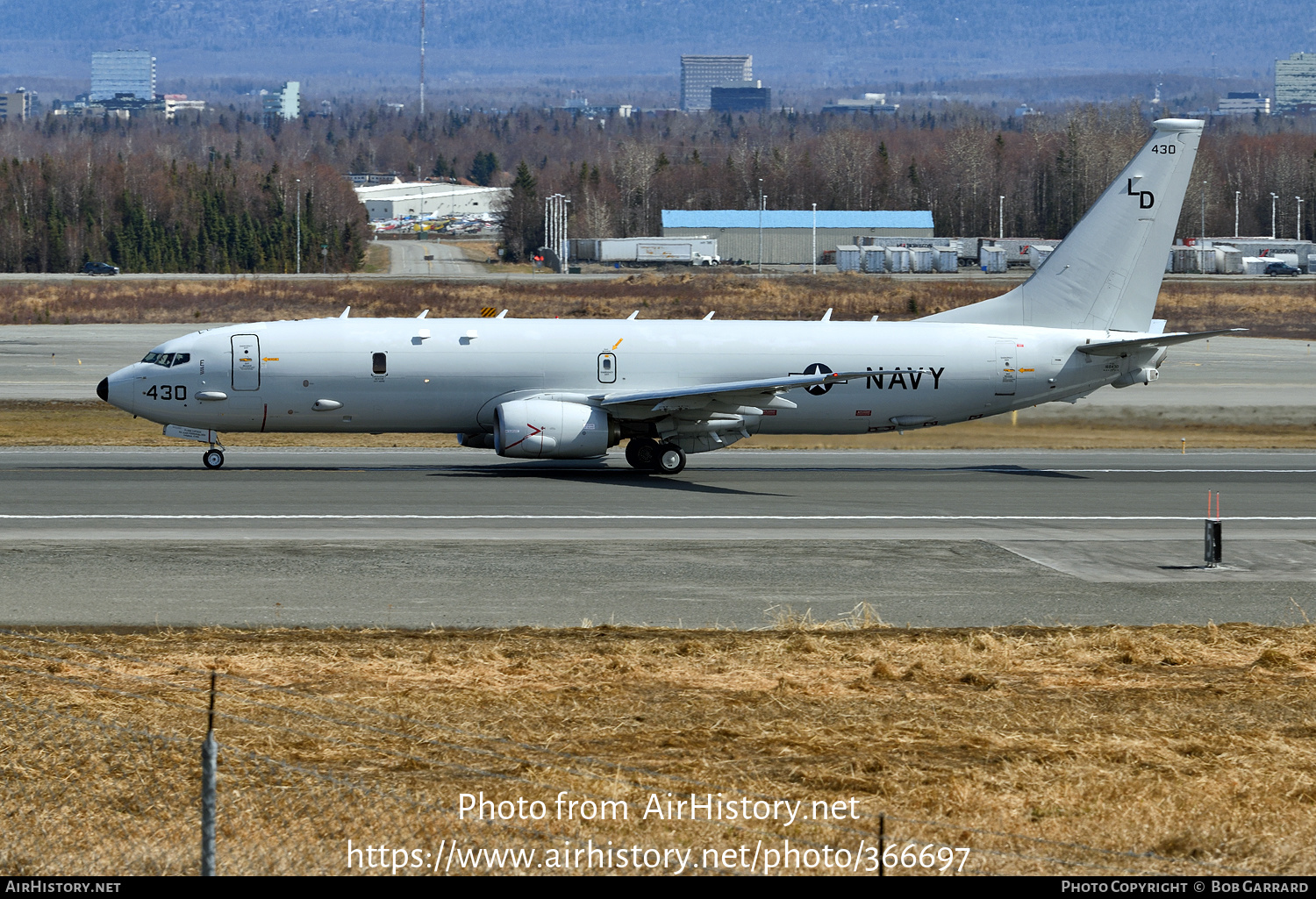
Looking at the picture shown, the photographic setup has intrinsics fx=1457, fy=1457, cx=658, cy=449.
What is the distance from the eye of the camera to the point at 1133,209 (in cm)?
4272

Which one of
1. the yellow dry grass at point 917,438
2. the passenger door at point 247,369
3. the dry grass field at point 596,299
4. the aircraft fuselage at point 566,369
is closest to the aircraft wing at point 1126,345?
the aircraft fuselage at point 566,369

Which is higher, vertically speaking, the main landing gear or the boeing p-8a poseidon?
the boeing p-8a poseidon

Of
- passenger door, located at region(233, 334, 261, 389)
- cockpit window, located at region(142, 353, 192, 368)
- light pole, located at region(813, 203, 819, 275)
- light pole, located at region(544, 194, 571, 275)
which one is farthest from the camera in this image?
light pole, located at region(813, 203, 819, 275)

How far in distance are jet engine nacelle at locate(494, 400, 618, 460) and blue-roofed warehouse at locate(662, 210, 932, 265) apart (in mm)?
140405

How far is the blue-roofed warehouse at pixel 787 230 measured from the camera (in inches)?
7057

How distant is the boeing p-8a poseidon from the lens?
129 feet

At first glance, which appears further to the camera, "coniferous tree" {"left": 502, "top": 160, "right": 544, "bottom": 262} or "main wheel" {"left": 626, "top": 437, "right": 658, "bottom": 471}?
"coniferous tree" {"left": 502, "top": 160, "right": 544, "bottom": 262}

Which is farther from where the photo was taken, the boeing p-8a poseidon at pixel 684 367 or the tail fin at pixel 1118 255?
the tail fin at pixel 1118 255

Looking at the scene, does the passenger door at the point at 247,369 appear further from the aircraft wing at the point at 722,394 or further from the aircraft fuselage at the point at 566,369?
the aircraft wing at the point at 722,394

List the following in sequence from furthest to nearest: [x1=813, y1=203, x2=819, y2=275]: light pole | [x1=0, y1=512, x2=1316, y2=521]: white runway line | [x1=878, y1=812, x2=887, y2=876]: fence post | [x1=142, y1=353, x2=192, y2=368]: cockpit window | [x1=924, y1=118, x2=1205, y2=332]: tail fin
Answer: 1. [x1=813, y1=203, x2=819, y2=275]: light pole
2. [x1=924, y1=118, x2=1205, y2=332]: tail fin
3. [x1=142, y1=353, x2=192, y2=368]: cockpit window
4. [x1=0, y1=512, x2=1316, y2=521]: white runway line
5. [x1=878, y1=812, x2=887, y2=876]: fence post

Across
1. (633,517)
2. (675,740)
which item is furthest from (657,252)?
(675,740)

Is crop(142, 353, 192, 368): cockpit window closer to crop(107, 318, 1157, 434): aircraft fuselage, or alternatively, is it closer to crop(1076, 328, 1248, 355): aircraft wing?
crop(107, 318, 1157, 434): aircraft fuselage

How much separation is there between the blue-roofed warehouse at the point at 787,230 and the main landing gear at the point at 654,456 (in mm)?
138535

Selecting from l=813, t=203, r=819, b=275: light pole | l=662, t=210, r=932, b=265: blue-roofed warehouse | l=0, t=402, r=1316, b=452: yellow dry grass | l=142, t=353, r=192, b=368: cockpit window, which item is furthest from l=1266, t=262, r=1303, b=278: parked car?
l=142, t=353, r=192, b=368: cockpit window
